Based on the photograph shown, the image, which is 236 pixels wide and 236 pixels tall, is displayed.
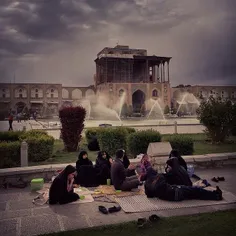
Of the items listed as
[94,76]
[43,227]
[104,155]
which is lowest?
[43,227]

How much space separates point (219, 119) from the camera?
11.2 meters

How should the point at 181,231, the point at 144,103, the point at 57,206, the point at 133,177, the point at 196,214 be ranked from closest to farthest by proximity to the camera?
the point at 181,231
the point at 196,214
the point at 57,206
the point at 133,177
the point at 144,103

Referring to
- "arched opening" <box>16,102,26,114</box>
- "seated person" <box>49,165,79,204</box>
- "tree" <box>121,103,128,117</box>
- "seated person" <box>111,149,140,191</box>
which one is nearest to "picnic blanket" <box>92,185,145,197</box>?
"seated person" <box>111,149,140,191</box>

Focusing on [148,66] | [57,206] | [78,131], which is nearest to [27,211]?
[57,206]

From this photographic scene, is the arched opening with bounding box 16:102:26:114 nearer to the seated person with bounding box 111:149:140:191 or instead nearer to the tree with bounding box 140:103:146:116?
the tree with bounding box 140:103:146:116

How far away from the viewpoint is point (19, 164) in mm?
7027

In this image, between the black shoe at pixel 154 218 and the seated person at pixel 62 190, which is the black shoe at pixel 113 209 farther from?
the seated person at pixel 62 190

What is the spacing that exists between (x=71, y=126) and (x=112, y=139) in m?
1.66

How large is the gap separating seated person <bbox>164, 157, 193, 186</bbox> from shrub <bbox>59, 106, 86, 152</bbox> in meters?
5.05

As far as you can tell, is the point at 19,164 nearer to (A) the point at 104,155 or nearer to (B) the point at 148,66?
(A) the point at 104,155

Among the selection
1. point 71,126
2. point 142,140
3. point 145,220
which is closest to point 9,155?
point 71,126

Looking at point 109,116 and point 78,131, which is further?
point 109,116

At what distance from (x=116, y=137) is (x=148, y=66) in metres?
38.2

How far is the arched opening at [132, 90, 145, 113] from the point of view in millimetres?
44531
